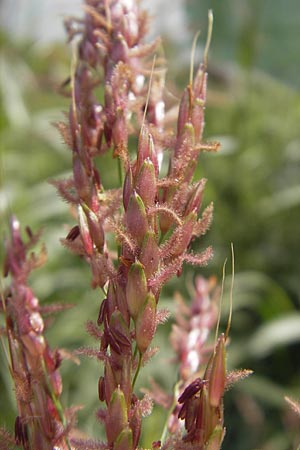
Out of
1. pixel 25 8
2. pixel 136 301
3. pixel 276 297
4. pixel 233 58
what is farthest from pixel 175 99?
pixel 25 8

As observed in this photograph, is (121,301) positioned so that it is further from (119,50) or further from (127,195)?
(119,50)

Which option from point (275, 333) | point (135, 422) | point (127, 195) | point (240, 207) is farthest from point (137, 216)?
point (240, 207)

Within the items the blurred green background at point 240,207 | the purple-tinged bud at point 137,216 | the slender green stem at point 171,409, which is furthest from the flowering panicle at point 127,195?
the blurred green background at point 240,207

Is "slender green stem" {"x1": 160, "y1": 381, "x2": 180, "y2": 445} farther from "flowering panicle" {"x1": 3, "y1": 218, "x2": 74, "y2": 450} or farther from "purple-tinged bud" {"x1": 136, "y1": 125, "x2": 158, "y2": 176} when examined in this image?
"purple-tinged bud" {"x1": 136, "y1": 125, "x2": 158, "y2": 176}

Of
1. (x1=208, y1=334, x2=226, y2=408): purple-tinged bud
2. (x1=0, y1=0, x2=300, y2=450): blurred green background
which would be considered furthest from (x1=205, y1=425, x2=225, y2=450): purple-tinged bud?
(x1=0, y1=0, x2=300, y2=450): blurred green background

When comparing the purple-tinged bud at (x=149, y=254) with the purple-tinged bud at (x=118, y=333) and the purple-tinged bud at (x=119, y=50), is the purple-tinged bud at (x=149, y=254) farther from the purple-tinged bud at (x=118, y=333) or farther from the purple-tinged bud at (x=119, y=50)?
the purple-tinged bud at (x=119, y=50)

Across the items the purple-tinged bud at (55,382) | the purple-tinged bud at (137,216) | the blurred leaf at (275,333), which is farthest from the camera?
the blurred leaf at (275,333)
